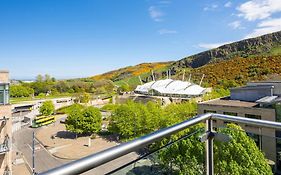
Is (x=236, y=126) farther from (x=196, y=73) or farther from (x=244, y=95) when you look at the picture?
(x=196, y=73)

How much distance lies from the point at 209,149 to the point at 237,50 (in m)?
77.9

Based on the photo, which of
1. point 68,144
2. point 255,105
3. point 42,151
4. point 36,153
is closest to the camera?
point 255,105

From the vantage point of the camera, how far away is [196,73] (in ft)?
215

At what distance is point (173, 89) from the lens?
42.1m

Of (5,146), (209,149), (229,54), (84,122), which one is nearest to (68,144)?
(84,122)

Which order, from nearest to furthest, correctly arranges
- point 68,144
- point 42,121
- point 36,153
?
1. point 36,153
2. point 68,144
3. point 42,121

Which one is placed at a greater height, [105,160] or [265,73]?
[265,73]

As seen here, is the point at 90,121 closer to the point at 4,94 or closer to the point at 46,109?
the point at 46,109

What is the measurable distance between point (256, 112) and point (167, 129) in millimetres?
15907

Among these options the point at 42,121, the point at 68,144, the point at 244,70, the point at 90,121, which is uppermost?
the point at 244,70

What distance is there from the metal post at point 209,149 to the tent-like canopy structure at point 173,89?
37040 millimetres

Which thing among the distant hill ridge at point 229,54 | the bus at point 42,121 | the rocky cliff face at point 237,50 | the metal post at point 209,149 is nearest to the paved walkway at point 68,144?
the bus at point 42,121

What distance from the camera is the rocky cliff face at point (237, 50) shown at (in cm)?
6346

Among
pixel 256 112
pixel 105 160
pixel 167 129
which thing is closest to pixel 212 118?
pixel 167 129
